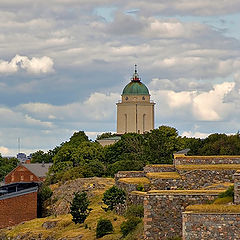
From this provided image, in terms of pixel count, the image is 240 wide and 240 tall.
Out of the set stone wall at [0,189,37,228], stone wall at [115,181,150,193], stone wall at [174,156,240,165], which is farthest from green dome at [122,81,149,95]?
stone wall at [174,156,240,165]

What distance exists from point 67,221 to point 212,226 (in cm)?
2598

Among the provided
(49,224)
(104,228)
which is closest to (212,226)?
(104,228)

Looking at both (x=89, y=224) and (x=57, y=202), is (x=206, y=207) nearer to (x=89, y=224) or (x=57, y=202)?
(x=89, y=224)

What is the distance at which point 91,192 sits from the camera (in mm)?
66500

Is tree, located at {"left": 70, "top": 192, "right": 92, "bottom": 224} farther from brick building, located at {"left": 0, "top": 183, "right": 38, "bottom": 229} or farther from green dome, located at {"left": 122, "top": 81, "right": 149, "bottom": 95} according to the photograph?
green dome, located at {"left": 122, "top": 81, "right": 149, "bottom": 95}

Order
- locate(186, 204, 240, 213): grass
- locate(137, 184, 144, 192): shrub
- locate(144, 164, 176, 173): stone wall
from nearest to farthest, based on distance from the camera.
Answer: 1. locate(186, 204, 240, 213): grass
2. locate(137, 184, 144, 192): shrub
3. locate(144, 164, 176, 173): stone wall

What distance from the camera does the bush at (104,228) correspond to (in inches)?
1672

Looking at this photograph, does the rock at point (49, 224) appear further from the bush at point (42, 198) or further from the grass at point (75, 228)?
the bush at point (42, 198)

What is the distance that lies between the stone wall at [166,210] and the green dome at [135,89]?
117m

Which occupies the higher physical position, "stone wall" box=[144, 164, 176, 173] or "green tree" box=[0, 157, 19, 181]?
"green tree" box=[0, 157, 19, 181]

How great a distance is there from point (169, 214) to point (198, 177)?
384 inches

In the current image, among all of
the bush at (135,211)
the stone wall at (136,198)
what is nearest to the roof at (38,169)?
the stone wall at (136,198)

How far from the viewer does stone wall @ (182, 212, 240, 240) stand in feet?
91.6

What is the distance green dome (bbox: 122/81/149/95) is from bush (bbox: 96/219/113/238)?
107 meters
